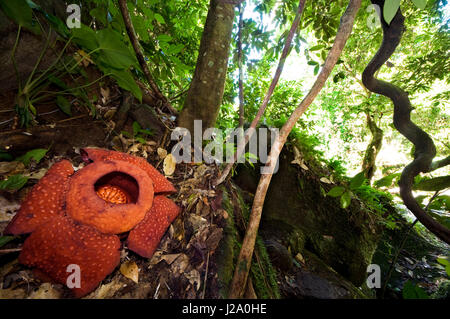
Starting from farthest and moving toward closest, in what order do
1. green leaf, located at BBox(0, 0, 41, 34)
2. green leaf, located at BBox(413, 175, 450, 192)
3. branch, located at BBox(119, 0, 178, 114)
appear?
branch, located at BBox(119, 0, 178, 114) < green leaf, located at BBox(413, 175, 450, 192) < green leaf, located at BBox(0, 0, 41, 34)

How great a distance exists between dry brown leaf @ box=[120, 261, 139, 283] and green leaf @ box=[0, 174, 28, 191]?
75 cm

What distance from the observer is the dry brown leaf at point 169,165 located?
1.81 meters

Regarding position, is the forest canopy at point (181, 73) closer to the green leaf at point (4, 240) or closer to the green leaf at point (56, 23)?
the green leaf at point (56, 23)

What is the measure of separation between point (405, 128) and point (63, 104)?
A: 358 cm

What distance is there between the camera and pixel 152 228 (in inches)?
45.2

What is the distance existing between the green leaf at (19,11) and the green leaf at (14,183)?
3.46ft

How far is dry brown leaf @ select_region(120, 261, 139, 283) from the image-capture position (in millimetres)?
1120

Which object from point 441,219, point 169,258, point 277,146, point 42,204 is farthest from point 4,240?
point 441,219

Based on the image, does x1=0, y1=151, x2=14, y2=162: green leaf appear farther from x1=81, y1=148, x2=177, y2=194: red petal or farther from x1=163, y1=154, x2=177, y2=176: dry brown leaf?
x1=163, y1=154, x2=177, y2=176: dry brown leaf

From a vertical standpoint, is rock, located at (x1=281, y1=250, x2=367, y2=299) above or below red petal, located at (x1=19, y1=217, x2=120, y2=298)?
below

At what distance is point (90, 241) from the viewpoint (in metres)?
0.95

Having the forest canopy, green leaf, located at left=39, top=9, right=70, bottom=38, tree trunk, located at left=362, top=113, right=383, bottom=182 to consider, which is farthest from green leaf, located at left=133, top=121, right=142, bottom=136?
tree trunk, located at left=362, top=113, right=383, bottom=182

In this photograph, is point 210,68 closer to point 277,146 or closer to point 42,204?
point 277,146
